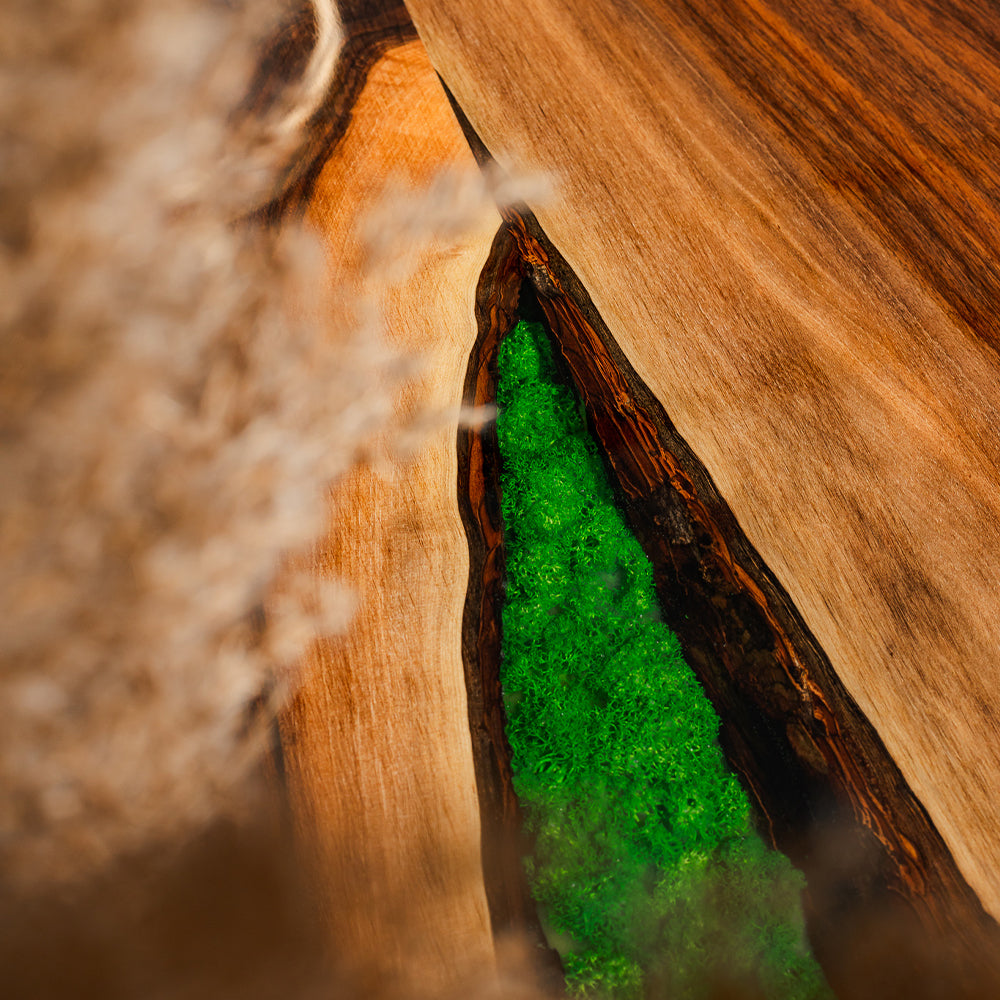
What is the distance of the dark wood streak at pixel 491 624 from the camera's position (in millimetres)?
448

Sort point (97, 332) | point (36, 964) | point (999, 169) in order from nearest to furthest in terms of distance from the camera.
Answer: point (36, 964)
point (97, 332)
point (999, 169)

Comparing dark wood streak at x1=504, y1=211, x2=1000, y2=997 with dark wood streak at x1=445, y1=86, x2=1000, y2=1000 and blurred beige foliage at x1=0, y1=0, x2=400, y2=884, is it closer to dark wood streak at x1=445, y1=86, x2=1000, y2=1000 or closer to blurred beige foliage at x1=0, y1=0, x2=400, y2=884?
dark wood streak at x1=445, y1=86, x2=1000, y2=1000

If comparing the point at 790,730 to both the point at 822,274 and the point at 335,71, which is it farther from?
the point at 335,71

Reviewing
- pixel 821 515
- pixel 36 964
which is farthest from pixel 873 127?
pixel 36 964

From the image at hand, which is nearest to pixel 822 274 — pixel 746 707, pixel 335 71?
pixel 746 707

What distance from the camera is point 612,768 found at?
19.3 inches

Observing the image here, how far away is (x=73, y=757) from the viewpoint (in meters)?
0.45

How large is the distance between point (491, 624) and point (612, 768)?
136mm

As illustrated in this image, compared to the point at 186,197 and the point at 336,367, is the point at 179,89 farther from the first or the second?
the point at 336,367

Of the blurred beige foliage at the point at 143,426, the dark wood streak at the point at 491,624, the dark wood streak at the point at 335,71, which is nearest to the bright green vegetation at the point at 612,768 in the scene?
the dark wood streak at the point at 491,624

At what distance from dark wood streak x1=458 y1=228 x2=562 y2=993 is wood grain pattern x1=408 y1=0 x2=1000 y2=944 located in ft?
0.27

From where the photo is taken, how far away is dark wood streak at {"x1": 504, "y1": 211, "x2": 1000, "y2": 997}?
454 millimetres

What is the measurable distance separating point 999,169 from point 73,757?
95 centimetres

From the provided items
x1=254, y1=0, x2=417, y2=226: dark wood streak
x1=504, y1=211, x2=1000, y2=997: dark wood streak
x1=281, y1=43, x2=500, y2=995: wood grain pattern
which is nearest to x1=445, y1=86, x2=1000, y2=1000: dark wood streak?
x1=504, y1=211, x2=1000, y2=997: dark wood streak
